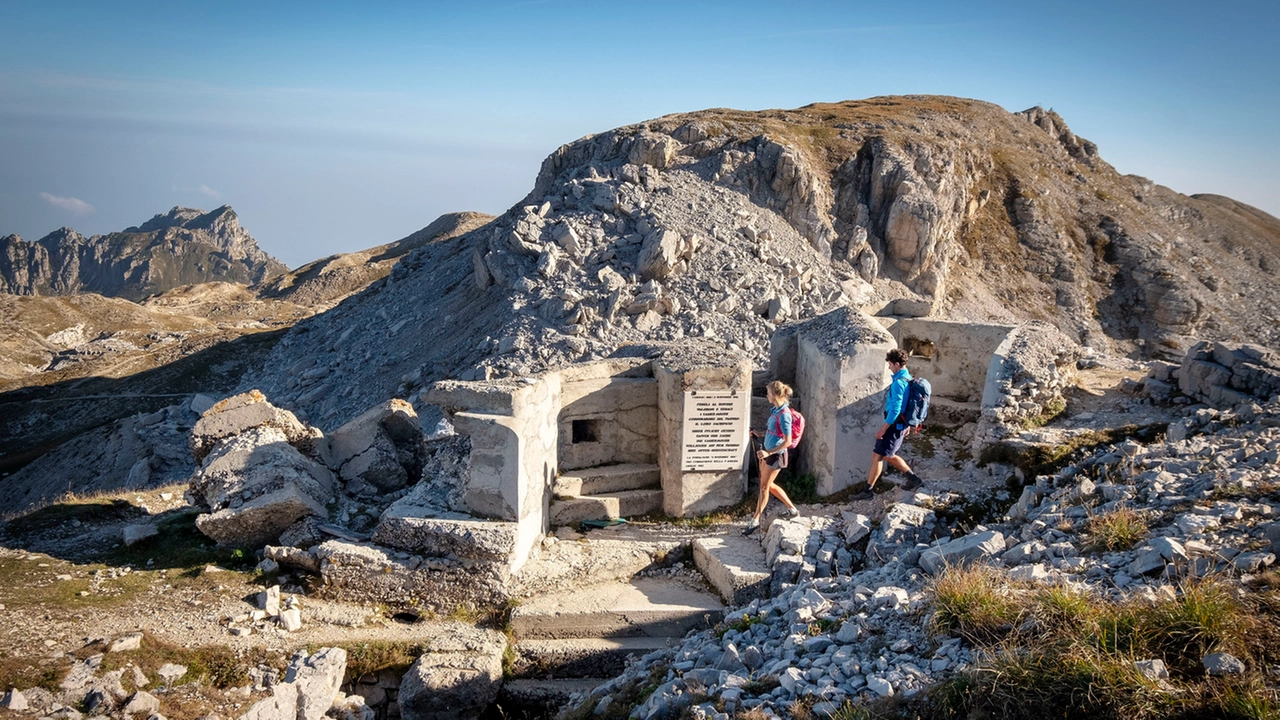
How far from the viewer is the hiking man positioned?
30.1 feet

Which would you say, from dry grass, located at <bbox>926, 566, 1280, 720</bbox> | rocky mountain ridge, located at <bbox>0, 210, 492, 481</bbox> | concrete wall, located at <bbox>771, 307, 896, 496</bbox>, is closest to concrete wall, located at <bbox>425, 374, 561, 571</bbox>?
concrete wall, located at <bbox>771, 307, 896, 496</bbox>

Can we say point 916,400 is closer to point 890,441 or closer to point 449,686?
point 890,441

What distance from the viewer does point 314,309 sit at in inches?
1892

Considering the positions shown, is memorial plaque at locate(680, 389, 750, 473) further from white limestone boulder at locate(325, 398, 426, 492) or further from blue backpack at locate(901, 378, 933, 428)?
white limestone boulder at locate(325, 398, 426, 492)

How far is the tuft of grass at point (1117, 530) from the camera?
580 centimetres

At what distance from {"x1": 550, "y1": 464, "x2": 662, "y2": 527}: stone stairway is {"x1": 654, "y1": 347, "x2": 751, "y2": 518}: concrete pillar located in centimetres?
26

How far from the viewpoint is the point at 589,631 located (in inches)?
307

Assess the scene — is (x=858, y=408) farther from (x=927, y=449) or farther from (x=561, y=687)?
(x=561, y=687)

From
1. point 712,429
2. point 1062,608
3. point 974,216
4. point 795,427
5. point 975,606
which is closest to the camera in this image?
point 1062,608

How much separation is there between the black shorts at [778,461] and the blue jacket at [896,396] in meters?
1.33

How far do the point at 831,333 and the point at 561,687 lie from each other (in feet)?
19.2

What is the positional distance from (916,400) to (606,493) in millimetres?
4071

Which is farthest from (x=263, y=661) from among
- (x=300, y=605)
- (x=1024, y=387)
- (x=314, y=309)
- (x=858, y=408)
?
(x=314, y=309)

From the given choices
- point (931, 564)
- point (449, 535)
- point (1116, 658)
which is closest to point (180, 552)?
point (449, 535)
